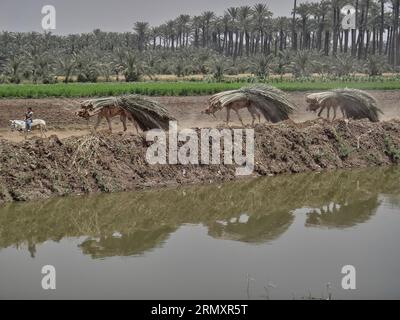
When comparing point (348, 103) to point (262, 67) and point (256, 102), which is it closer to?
point (256, 102)

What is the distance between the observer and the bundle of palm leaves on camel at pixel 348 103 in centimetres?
2302

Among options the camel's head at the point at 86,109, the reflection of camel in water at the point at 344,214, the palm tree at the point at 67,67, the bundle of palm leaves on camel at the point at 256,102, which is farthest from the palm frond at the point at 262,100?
the palm tree at the point at 67,67

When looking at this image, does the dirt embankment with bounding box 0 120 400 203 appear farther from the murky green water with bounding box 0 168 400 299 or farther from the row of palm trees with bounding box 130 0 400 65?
the row of palm trees with bounding box 130 0 400 65

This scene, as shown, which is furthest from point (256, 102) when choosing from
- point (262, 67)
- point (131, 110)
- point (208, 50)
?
point (208, 50)

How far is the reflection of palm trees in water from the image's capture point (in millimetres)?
12117

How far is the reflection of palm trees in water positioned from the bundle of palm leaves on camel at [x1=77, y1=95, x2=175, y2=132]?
2.60 meters

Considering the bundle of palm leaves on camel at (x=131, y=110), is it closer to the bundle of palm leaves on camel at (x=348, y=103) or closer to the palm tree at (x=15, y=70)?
the bundle of palm leaves on camel at (x=348, y=103)

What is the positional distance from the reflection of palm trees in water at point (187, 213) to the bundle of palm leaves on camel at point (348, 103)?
5.47 m

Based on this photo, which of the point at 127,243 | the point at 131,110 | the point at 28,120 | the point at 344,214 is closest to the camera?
the point at 127,243

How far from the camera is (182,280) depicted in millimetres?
9102

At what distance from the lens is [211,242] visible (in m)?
11.6

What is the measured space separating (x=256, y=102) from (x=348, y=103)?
181 inches

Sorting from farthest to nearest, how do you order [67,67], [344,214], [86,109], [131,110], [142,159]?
[67,67], [131,110], [86,109], [142,159], [344,214]
